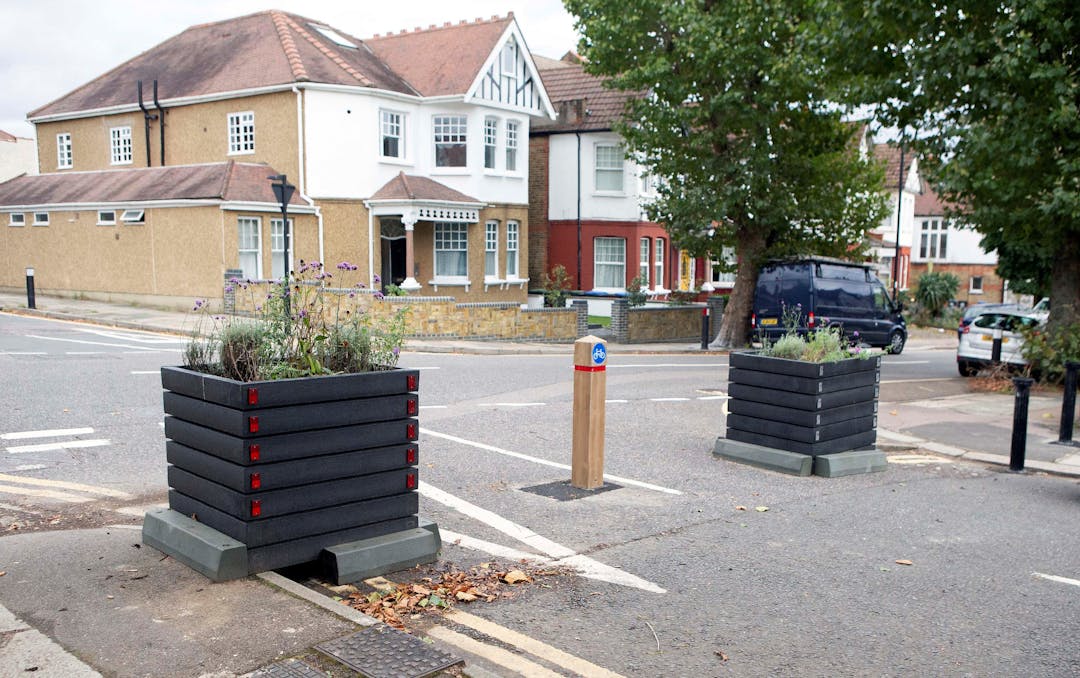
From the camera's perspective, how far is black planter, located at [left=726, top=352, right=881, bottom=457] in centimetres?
880

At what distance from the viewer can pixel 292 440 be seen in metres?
5.24

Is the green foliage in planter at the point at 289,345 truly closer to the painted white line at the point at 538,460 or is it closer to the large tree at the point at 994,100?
the painted white line at the point at 538,460

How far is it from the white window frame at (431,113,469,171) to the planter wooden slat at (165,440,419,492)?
25382mm

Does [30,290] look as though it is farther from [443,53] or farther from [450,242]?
[443,53]

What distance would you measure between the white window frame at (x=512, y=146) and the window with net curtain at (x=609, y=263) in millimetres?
4728

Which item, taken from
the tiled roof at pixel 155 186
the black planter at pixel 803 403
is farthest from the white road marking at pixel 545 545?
the tiled roof at pixel 155 186

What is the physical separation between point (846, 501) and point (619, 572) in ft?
9.86

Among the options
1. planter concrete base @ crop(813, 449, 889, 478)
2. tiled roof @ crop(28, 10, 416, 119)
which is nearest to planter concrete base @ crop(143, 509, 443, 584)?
planter concrete base @ crop(813, 449, 889, 478)

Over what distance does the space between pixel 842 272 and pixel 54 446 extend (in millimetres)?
18885

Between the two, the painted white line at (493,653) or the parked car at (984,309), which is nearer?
the painted white line at (493,653)

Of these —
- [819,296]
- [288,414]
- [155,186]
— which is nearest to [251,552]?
[288,414]

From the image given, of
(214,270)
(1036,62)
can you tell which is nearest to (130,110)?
(214,270)

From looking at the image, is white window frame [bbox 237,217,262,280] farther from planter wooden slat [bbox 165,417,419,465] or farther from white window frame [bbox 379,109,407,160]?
planter wooden slat [bbox 165,417,419,465]

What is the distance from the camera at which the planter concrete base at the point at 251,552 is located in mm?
5129
